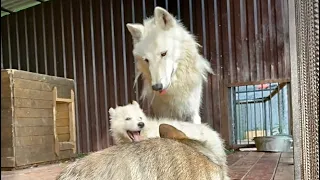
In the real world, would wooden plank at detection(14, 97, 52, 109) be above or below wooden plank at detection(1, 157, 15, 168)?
above

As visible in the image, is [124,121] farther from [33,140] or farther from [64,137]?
[64,137]

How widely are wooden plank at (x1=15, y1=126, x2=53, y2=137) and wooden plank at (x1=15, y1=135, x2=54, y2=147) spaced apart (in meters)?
0.04

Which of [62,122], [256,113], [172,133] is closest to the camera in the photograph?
[172,133]

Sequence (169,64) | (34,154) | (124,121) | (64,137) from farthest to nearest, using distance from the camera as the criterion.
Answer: (64,137) → (34,154) → (124,121) → (169,64)

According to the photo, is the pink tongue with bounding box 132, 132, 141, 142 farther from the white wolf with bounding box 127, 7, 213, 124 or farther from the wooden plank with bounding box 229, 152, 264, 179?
the wooden plank with bounding box 229, 152, 264, 179

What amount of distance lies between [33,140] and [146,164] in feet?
12.4

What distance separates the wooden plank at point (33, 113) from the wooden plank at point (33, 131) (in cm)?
14

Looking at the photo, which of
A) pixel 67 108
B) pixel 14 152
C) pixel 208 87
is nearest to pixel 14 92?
pixel 14 152

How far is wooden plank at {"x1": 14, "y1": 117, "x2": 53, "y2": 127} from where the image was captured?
13.7 feet

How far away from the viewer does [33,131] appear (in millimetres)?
4422

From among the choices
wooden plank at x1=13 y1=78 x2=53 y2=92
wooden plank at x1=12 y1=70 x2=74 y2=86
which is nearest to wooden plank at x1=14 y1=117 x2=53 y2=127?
wooden plank at x1=13 y1=78 x2=53 y2=92

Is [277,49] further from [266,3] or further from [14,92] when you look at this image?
[14,92]

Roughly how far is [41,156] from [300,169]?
11.9 feet

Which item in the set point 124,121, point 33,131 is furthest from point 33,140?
point 124,121
